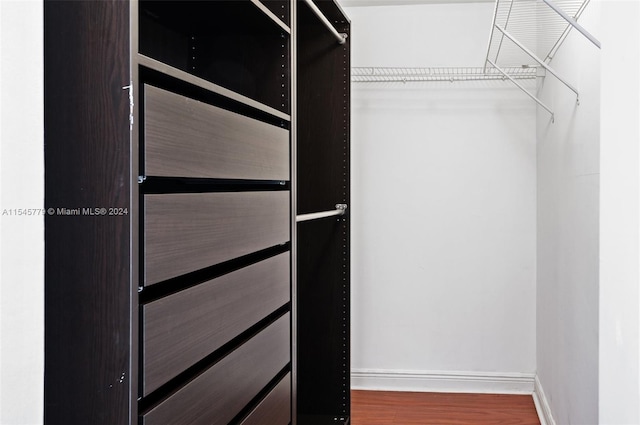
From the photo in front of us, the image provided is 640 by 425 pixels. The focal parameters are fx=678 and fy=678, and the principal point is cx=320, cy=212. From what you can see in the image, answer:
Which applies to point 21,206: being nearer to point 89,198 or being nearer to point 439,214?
point 89,198

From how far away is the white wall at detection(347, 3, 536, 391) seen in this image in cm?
364

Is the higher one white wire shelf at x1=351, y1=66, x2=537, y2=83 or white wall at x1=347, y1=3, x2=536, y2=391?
white wire shelf at x1=351, y1=66, x2=537, y2=83

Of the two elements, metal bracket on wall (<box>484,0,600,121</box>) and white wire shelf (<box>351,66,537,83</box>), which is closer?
metal bracket on wall (<box>484,0,600,121</box>)

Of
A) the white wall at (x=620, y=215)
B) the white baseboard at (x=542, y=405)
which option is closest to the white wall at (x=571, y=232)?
the white baseboard at (x=542, y=405)

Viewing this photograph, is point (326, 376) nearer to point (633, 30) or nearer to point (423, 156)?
point (423, 156)

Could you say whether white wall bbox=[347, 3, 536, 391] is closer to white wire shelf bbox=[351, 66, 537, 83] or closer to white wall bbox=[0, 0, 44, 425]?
white wire shelf bbox=[351, 66, 537, 83]

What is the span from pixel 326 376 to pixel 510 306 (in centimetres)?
122

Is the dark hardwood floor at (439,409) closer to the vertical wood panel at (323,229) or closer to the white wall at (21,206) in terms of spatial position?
the vertical wood panel at (323,229)

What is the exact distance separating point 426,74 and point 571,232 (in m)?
1.53

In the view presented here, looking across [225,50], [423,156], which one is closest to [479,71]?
[423,156]

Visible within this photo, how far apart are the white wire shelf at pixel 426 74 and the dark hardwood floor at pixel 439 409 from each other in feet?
5.47

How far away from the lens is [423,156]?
3.71 meters

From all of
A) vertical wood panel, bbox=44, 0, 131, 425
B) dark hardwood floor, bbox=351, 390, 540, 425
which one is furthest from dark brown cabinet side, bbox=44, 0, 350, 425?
dark hardwood floor, bbox=351, 390, 540, 425

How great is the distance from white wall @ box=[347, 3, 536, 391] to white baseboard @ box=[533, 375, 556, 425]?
153 mm
